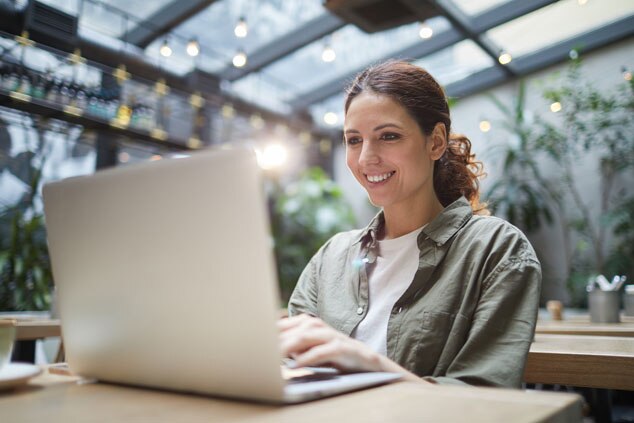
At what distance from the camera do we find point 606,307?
223cm

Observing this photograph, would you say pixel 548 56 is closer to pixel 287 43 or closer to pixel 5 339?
pixel 287 43

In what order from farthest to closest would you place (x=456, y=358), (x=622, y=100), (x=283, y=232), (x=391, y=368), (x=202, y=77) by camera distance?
(x=283, y=232) → (x=202, y=77) → (x=622, y=100) → (x=456, y=358) → (x=391, y=368)

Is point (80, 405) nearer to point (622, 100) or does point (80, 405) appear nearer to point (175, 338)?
point (175, 338)

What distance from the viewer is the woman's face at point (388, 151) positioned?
4.36 feet

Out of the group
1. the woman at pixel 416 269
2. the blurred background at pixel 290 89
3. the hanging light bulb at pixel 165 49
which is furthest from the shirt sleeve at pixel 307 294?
the hanging light bulb at pixel 165 49

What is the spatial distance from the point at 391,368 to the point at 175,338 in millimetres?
338

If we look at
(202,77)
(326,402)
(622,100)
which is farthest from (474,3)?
(326,402)

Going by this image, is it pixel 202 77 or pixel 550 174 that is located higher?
pixel 202 77

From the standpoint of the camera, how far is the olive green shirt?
94cm

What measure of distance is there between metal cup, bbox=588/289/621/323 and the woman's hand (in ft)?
6.08

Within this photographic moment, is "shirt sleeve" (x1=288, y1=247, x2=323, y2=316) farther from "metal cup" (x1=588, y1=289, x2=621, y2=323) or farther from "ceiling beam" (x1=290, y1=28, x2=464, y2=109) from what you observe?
"ceiling beam" (x1=290, y1=28, x2=464, y2=109)

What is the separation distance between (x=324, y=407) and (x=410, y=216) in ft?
2.86

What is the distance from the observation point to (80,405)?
2.04 ft

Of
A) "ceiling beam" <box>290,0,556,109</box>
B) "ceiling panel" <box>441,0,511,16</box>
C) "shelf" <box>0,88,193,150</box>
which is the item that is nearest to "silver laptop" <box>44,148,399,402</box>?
"ceiling beam" <box>290,0,556,109</box>
